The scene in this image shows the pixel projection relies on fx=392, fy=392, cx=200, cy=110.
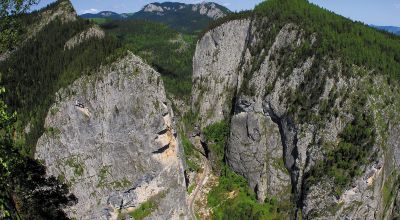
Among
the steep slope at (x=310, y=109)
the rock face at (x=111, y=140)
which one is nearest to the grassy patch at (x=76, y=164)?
the rock face at (x=111, y=140)

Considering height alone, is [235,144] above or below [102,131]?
below

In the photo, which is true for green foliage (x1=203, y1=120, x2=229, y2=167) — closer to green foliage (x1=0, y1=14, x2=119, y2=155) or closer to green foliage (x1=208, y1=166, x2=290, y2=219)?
green foliage (x1=208, y1=166, x2=290, y2=219)

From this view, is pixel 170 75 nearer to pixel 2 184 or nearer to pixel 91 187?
pixel 91 187

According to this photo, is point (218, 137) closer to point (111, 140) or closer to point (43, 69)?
point (111, 140)

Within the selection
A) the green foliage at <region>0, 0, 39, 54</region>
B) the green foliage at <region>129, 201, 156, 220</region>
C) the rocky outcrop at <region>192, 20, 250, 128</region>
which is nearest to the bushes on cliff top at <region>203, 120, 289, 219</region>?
the rocky outcrop at <region>192, 20, 250, 128</region>

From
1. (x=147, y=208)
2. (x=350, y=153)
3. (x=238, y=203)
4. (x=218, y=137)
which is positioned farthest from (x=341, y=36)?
(x=147, y=208)

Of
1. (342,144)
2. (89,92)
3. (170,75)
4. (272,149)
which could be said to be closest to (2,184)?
(89,92)

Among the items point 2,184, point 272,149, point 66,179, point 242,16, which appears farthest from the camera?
point 242,16
